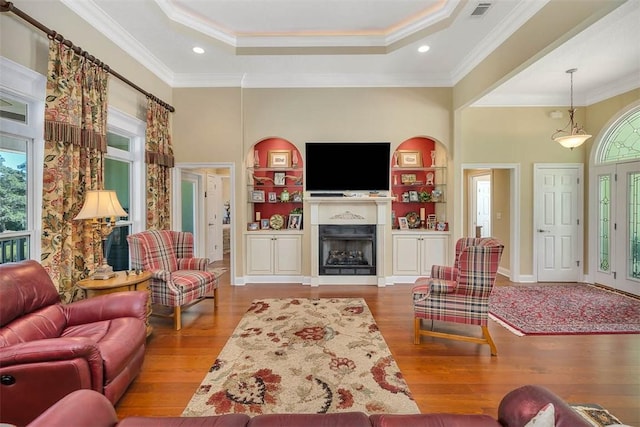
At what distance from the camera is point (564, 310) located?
390cm

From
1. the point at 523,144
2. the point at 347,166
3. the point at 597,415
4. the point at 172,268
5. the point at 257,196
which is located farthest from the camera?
the point at 257,196

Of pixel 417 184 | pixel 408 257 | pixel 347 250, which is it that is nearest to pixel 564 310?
pixel 408 257

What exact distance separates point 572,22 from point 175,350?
463 centimetres

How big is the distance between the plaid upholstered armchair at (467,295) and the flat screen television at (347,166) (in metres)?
2.46

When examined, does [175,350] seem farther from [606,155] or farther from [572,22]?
[606,155]

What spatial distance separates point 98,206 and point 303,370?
234cm

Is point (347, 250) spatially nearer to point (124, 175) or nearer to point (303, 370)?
point (303, 370)

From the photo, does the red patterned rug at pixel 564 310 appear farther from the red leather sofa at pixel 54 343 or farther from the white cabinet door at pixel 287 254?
the red leather sofa at pixel 54 343

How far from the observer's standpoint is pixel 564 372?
254cm

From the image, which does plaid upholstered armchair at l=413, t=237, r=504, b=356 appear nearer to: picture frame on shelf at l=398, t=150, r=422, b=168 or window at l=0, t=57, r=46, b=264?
picture frame on shelf at l=398, t=150, r=422, b=168

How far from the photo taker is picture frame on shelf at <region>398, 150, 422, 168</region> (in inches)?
219

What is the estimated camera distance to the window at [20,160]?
2.44 metres

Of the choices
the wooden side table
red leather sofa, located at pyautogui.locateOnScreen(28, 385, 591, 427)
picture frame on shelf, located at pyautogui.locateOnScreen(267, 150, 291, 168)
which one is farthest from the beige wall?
the wooden side table

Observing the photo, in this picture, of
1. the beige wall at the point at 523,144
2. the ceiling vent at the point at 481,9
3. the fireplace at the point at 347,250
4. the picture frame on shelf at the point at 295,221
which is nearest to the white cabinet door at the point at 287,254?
the picture frame on shelf at the point at 295,221
